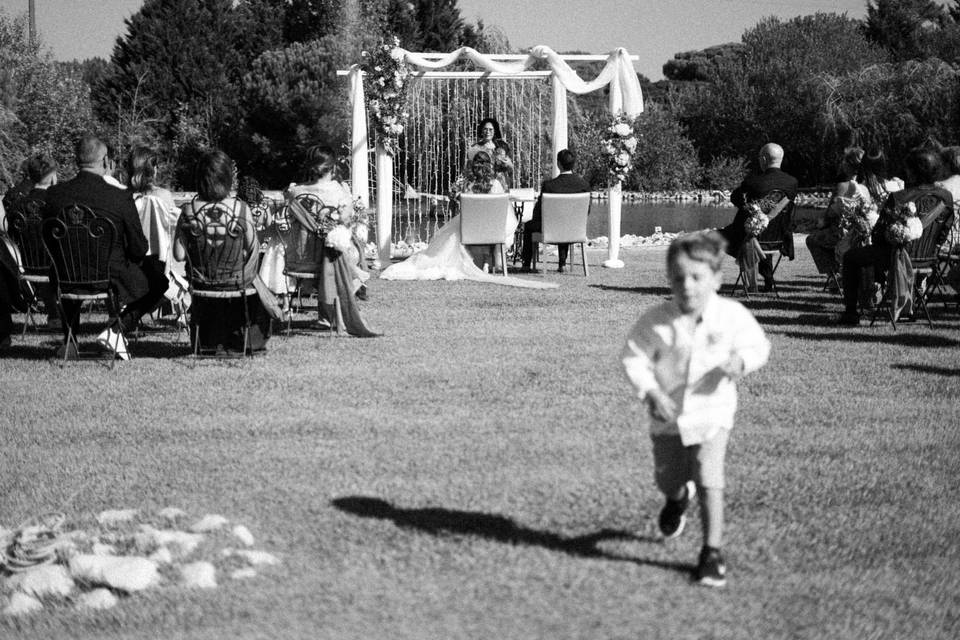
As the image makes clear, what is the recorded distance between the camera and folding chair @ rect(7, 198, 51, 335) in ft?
31.7

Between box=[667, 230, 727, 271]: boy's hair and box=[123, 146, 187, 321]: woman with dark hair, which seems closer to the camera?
box=[667, 230, 727, 271]: boy's hair

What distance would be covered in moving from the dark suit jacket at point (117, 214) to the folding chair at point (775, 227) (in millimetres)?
6433

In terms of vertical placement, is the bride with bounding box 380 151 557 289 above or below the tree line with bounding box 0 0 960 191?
below

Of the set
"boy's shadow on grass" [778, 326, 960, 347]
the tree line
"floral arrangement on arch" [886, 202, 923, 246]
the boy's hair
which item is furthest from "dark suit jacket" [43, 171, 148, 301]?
the tree line

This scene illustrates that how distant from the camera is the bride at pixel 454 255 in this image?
15500 mm

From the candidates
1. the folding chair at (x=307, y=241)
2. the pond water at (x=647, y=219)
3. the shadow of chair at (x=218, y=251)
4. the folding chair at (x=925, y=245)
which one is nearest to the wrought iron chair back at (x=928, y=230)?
the folding chair at (x=925, y=245)

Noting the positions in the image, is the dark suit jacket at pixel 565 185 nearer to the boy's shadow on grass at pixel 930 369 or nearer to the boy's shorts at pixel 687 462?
the boy's shadow on grass at pixel 930 369

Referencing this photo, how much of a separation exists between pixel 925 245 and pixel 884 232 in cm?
37

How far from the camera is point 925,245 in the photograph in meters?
10.4

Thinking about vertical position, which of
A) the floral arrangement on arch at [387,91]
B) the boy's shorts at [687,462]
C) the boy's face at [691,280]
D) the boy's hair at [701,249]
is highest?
the floral arrangement on arch at [387,91]

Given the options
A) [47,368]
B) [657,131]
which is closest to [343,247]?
[47,368]

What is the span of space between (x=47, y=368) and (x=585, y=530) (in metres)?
5.32

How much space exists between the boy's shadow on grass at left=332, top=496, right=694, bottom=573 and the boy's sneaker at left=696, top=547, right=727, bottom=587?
0.17 m

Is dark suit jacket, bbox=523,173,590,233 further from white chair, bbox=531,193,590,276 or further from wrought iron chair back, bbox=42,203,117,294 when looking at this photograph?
wrought iron chair back, bbox=42,203,117,294
